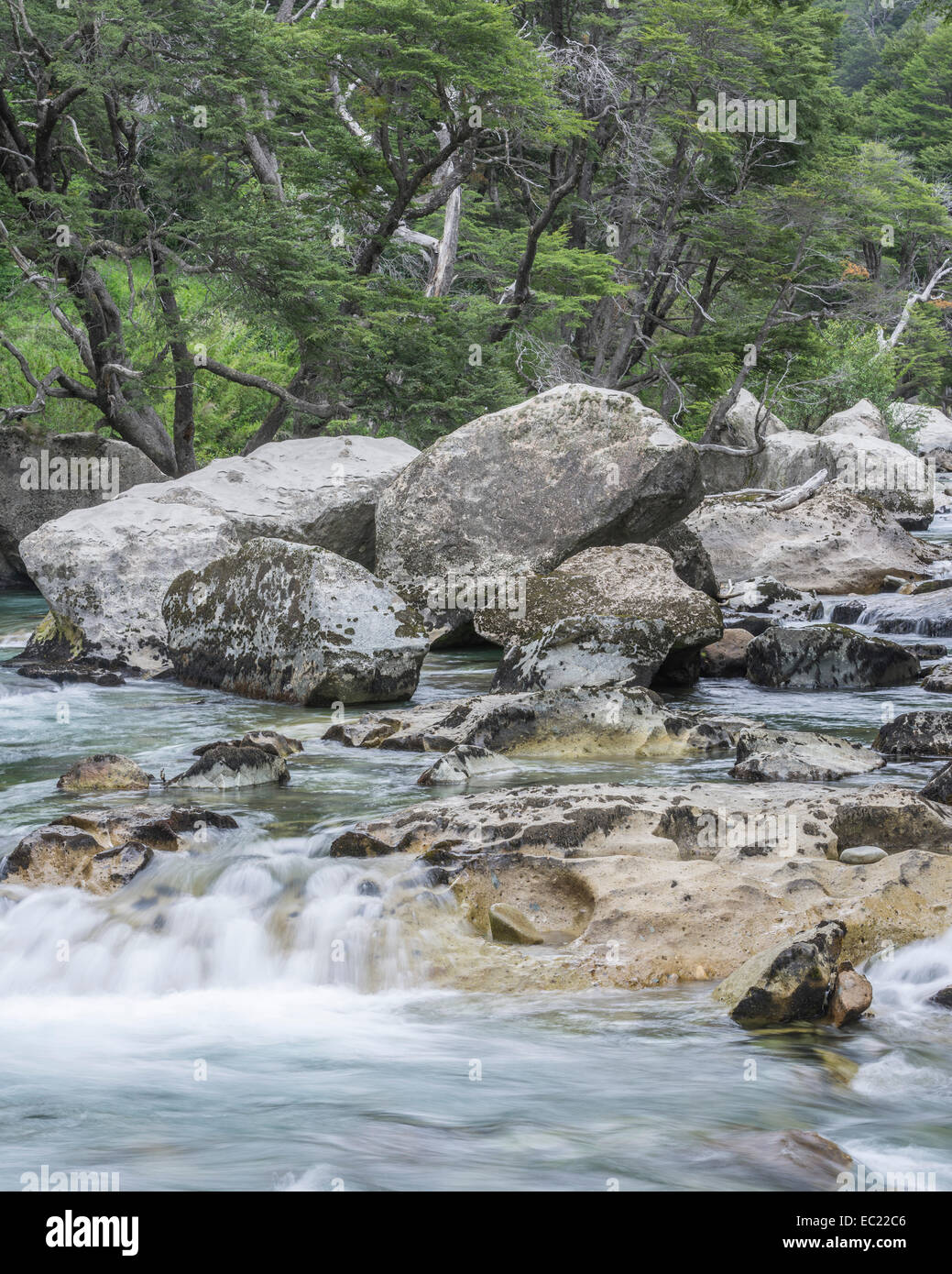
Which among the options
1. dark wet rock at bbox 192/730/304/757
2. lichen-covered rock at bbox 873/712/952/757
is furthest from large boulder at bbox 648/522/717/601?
dark wet rock at bbox 192/730/304/757

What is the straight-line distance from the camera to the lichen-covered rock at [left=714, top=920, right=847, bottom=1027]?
4.00m

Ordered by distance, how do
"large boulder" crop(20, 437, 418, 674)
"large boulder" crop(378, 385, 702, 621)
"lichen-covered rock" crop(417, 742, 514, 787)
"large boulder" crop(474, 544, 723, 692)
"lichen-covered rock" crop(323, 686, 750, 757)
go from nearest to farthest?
"lichen-covered rock" crop(417, 742, 514, 787) → "lichen-covered rock" crop(323, 686, 750, 757) → "large boulder" crop(474, 544, 723, 692) → "large boulder" crop(20, 437, 418, 674) → "large boulder" crop(378, 385, 702, 621)

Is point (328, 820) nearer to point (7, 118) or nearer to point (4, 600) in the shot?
point (4, 600)

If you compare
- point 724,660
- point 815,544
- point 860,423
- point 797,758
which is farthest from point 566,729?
point 860,423

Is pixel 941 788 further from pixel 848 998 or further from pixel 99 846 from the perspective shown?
pixel 99 846

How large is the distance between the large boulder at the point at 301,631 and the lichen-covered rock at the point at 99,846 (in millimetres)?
3390

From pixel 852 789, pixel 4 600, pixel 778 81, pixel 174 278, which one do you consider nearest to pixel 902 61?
pixel 778 81

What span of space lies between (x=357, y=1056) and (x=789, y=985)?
4.68 feet

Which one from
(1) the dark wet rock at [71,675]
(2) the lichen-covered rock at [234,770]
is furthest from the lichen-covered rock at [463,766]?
(1) the dark wet rock at [71,675]

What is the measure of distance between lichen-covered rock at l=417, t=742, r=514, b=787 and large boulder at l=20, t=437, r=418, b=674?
4369 millimetres

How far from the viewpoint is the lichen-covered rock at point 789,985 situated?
4.00 meters

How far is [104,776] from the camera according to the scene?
665 centimetres

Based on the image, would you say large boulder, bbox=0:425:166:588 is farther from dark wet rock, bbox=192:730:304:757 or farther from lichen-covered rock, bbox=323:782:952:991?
lichen-covered rock, bbox=323:782:952:991

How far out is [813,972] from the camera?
4.03 metres
